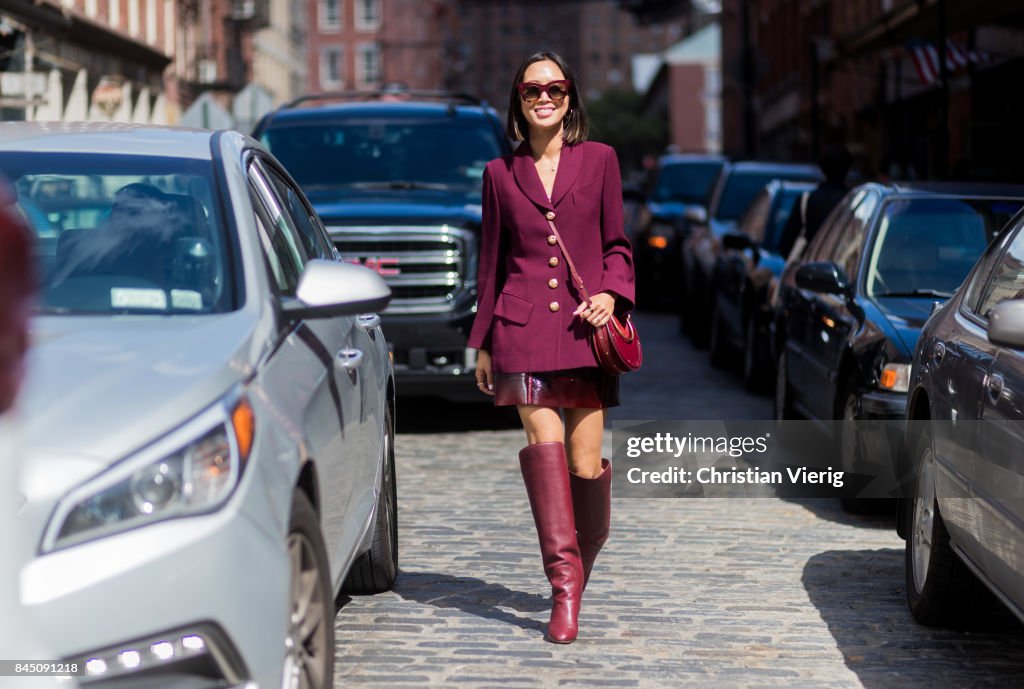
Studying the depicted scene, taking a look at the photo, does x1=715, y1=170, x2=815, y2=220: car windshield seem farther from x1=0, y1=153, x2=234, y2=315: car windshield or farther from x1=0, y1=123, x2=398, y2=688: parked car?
x1=0, y1=153, x2=234, y2=315: car windshield

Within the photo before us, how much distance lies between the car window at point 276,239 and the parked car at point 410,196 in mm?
5586

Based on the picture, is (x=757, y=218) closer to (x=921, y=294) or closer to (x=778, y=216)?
(x=778, y=216)

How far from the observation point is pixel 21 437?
11.8ft

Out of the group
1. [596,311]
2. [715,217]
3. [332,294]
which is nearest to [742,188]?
[715,217]

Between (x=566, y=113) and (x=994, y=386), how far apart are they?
157 cm

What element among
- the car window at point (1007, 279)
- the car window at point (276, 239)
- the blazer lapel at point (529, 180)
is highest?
the blazer lapel at point (529, 180)

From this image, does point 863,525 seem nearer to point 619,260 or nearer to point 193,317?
point 619,260

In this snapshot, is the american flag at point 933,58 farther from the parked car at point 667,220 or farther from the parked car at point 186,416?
the parked car at point 186,416

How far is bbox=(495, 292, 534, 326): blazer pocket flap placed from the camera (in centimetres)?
571

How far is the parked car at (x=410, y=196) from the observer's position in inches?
442

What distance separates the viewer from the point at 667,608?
646 centimetres

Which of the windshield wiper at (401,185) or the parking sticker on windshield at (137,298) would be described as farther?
the windshield wiper at (401,185)

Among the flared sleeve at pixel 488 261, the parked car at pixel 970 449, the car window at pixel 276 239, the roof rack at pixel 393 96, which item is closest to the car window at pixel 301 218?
the car window at pixel 276 239

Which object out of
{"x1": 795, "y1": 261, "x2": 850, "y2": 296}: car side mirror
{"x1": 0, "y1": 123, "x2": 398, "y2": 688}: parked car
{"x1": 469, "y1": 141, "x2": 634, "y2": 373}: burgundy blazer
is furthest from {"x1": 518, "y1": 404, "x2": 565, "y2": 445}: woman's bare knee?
{"x1": 795, "y1": 261, "x2": 850, "y2": 296}: car side mirror
